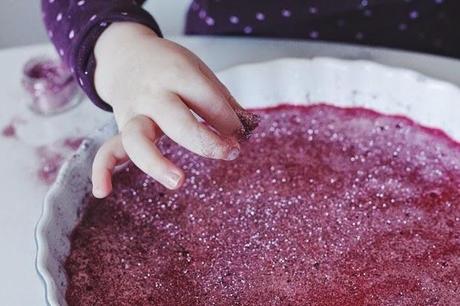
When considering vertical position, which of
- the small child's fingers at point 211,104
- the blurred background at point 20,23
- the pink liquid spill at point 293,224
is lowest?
the blurred background at point 20,23

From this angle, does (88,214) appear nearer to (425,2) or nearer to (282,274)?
(282,274)

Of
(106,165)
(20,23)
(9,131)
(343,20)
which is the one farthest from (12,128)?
(20,23)

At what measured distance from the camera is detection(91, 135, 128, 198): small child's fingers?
26.3 inches

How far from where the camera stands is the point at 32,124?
94 cm

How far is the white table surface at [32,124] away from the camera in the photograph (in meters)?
0.78

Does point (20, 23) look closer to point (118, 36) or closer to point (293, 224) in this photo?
point (118, 36)

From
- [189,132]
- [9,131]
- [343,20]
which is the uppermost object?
[189,132]

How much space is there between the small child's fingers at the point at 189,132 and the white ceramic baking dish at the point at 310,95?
0.15 m

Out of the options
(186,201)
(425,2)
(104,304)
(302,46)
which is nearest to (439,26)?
(425,2)

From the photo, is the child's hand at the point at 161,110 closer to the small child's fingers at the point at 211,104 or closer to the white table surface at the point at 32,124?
the small child's fingers at the point at 211,104

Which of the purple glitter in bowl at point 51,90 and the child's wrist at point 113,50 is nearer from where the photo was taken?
the child's wrist at point 113,50

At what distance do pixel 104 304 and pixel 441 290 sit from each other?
285mm

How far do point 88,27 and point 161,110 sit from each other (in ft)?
0.67

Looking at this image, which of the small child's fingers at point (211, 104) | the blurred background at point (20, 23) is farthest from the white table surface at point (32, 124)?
the blurred background at point (20, 23)
